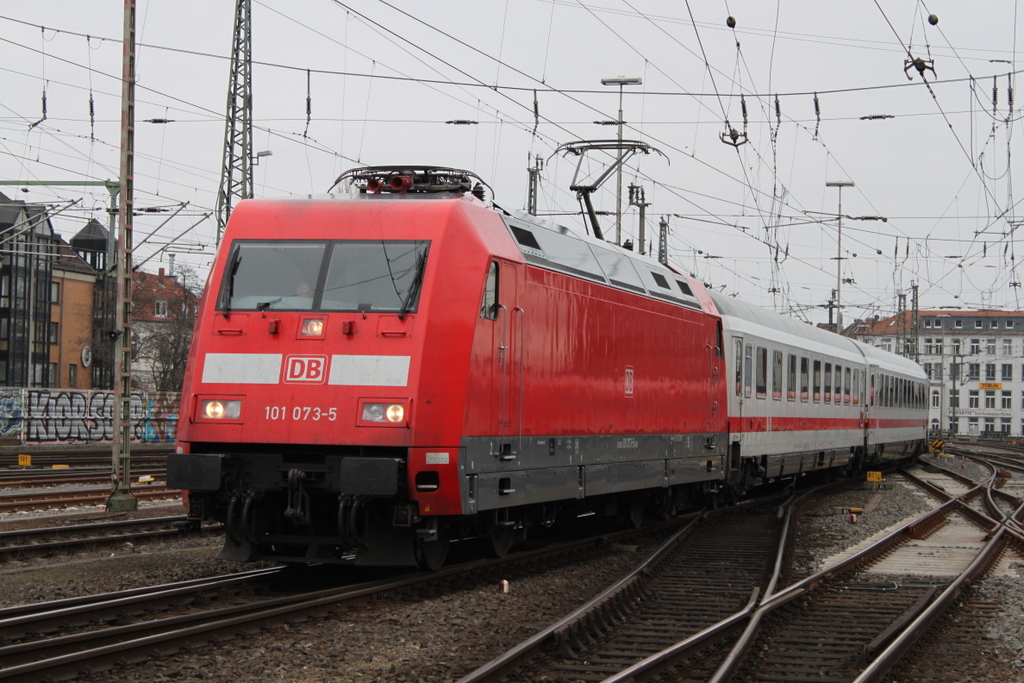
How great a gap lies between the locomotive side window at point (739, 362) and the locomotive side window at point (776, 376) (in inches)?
87.6

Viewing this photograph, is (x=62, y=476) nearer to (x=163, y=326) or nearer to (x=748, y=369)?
(x=748, y=369)

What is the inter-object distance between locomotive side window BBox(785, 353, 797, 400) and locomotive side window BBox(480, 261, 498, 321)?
12837mm

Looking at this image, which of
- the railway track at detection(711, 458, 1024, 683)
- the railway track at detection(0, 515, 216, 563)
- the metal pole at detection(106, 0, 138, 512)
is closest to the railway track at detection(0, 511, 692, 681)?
the railway track at detection(0, 515, 216, 563)

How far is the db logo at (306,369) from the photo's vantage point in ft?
32.4

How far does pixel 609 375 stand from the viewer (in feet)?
44.2

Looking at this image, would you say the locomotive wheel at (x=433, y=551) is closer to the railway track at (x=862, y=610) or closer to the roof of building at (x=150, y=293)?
the railway track at (x=862, y=610)

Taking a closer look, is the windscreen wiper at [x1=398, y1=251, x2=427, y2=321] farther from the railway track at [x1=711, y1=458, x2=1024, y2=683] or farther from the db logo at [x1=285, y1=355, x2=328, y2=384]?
the railway track at [x1=711, y1=458, x2=1024, y2=683]

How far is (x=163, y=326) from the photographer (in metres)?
79.0

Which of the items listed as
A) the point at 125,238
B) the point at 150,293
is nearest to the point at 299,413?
the point at 125,238

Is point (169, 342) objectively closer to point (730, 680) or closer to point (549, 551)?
point (549, 551)

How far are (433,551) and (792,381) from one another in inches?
538

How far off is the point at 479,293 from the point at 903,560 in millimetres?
7392

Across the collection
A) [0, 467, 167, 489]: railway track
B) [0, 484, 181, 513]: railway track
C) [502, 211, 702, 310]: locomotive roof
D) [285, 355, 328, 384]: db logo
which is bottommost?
[0, 484, 181, 513]: railway track

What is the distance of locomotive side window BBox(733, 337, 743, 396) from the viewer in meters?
19.0
